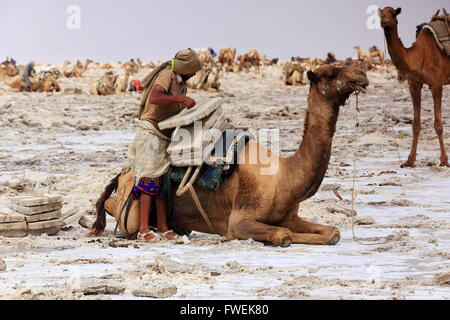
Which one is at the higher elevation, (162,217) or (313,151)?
(313,151)

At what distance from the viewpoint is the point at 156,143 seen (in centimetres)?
790

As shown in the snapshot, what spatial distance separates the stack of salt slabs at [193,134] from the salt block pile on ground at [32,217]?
1.31 metres

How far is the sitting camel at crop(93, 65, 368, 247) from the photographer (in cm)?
733

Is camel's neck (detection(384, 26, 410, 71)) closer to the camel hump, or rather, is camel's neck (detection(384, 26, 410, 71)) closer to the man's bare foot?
the camel hump

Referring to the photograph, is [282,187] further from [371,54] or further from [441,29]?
[371,54]

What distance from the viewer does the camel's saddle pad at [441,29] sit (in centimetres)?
1411

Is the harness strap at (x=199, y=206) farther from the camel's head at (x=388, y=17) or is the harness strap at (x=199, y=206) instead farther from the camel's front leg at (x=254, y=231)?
the camel's head at (x=388, y=17)

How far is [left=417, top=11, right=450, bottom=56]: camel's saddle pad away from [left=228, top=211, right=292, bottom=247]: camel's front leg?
7455mm

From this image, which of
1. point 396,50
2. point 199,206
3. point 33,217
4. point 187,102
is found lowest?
point 33,217

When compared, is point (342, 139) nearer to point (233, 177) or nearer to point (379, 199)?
point (379, 199)

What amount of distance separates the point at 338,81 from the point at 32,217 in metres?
3.00

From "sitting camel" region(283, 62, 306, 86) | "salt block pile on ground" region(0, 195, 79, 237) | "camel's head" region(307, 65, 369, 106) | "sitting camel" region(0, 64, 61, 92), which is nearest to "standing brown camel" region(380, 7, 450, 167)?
"camel's head" region(307, 65, 369, 106)

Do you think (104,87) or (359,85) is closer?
(359,85)

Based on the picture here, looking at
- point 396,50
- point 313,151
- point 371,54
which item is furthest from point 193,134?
point 371,54
